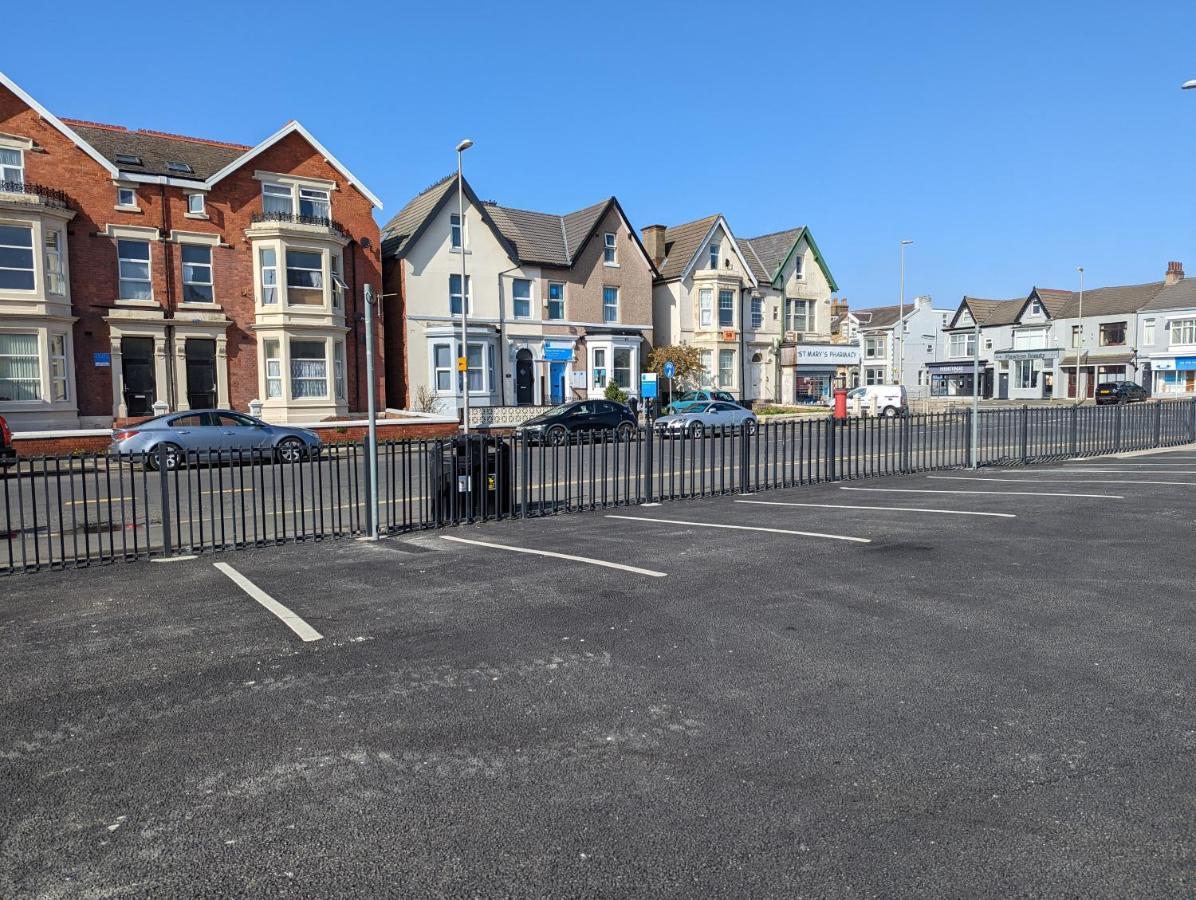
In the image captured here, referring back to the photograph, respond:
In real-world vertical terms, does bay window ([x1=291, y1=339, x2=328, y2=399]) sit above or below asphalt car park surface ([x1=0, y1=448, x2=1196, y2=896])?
above

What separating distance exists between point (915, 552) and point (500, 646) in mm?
5109

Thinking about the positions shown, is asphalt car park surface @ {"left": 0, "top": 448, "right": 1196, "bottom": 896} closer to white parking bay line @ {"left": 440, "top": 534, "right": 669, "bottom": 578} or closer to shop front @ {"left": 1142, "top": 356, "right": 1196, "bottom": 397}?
white parking bay line @ {"left": 440, "top": 534, "right": 669, "bottom": 578}

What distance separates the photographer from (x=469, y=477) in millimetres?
12016

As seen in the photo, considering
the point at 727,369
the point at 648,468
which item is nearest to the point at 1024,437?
the point at 648,468

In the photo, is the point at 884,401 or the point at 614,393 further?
the point at 884,401

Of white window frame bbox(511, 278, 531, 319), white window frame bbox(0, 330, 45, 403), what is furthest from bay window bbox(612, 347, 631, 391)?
white window frame bbox(0, 330, 45, 403)

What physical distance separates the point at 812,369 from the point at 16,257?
131 ft

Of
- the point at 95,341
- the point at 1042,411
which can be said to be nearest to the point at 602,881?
the point at 1042,411

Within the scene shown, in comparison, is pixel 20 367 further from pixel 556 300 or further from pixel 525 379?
pixel 556 300

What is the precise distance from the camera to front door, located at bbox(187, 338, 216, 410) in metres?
31.3

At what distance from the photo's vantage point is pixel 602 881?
330cm

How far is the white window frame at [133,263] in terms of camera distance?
29.9 m

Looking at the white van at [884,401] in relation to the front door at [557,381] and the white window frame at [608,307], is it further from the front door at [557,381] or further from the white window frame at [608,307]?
the front door at [557,381]

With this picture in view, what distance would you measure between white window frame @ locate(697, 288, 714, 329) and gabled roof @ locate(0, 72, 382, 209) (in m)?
19.2
